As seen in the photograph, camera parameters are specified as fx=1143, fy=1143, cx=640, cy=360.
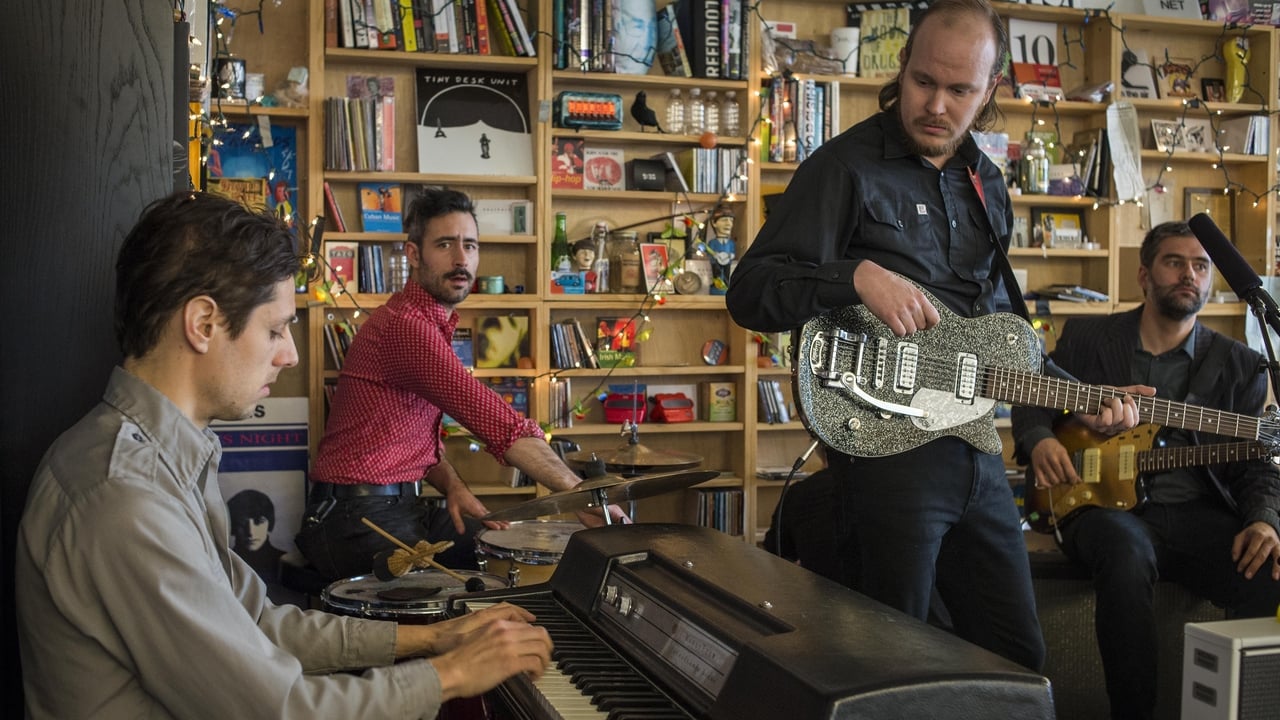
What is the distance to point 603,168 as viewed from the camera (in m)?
5.16

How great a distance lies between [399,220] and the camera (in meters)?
4.87

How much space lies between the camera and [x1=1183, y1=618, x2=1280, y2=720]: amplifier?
2.63m

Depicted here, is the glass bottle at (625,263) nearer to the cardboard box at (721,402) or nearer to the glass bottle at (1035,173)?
the cardboard box at (721,402)

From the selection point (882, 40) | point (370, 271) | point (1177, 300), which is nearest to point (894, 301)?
point (1177, 300)

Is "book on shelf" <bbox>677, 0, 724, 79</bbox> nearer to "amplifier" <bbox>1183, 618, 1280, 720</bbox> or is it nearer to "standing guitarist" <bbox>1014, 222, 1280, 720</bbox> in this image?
"standing guitarist" <bbox>1014, 222, 1280, 720</bbox>

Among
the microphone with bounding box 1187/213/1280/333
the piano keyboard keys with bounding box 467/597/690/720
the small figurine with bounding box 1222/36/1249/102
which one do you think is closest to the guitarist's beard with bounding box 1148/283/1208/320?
the microphone with bounding box 1187/213/1280/333

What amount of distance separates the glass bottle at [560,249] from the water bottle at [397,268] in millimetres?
641

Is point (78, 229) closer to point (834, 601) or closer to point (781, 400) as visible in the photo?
point (834, 601)

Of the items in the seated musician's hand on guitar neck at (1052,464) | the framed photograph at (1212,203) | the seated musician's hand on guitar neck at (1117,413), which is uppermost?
the framed photograph at (1212,203)

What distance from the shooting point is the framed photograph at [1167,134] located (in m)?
5.74

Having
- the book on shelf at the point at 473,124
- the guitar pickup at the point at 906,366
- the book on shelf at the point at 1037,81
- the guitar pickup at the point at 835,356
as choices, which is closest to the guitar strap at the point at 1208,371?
the guitar pickup at the point at 906,366

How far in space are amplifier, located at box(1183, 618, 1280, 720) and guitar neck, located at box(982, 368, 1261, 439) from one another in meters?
0.56

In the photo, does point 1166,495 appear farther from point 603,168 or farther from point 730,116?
point 603,168

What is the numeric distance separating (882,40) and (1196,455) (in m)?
2.69
